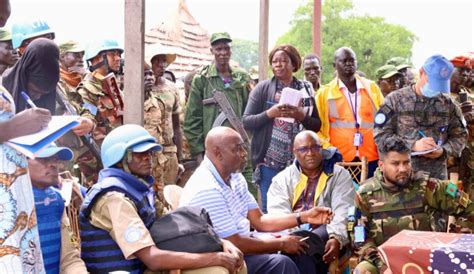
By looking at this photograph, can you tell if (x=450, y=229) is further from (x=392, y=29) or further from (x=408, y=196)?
(x=392, y=29)

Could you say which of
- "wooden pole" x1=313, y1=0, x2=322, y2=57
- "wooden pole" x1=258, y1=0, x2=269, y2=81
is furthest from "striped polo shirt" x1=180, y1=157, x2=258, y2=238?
"wooden pole" x1=313, y1=0, x2=322, y2=57

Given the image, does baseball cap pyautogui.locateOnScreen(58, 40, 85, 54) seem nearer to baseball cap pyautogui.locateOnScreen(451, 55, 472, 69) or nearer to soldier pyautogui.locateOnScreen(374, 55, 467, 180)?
soldier pyautogui.locateOnScreen(374, 55, 467, 180)

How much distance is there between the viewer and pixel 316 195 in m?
5.51

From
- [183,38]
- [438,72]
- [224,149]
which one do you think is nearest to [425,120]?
[438,72]

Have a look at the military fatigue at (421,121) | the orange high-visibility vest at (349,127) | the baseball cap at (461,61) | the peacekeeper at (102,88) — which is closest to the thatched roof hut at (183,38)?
the orange high-visibility vest at (349,127)

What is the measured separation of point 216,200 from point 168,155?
2.61 metres

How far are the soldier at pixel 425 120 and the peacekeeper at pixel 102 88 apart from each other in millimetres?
2084

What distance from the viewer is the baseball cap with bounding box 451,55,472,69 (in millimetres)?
7184

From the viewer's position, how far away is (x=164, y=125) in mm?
7199

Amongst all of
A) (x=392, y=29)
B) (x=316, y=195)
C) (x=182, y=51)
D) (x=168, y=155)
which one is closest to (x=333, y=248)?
(x=316, y=195)

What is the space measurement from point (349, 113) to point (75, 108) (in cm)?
253

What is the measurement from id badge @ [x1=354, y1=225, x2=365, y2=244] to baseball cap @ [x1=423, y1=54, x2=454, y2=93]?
1679 millimetres

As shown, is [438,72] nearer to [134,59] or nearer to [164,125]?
[134,59]

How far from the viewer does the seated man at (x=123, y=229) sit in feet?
12.6
